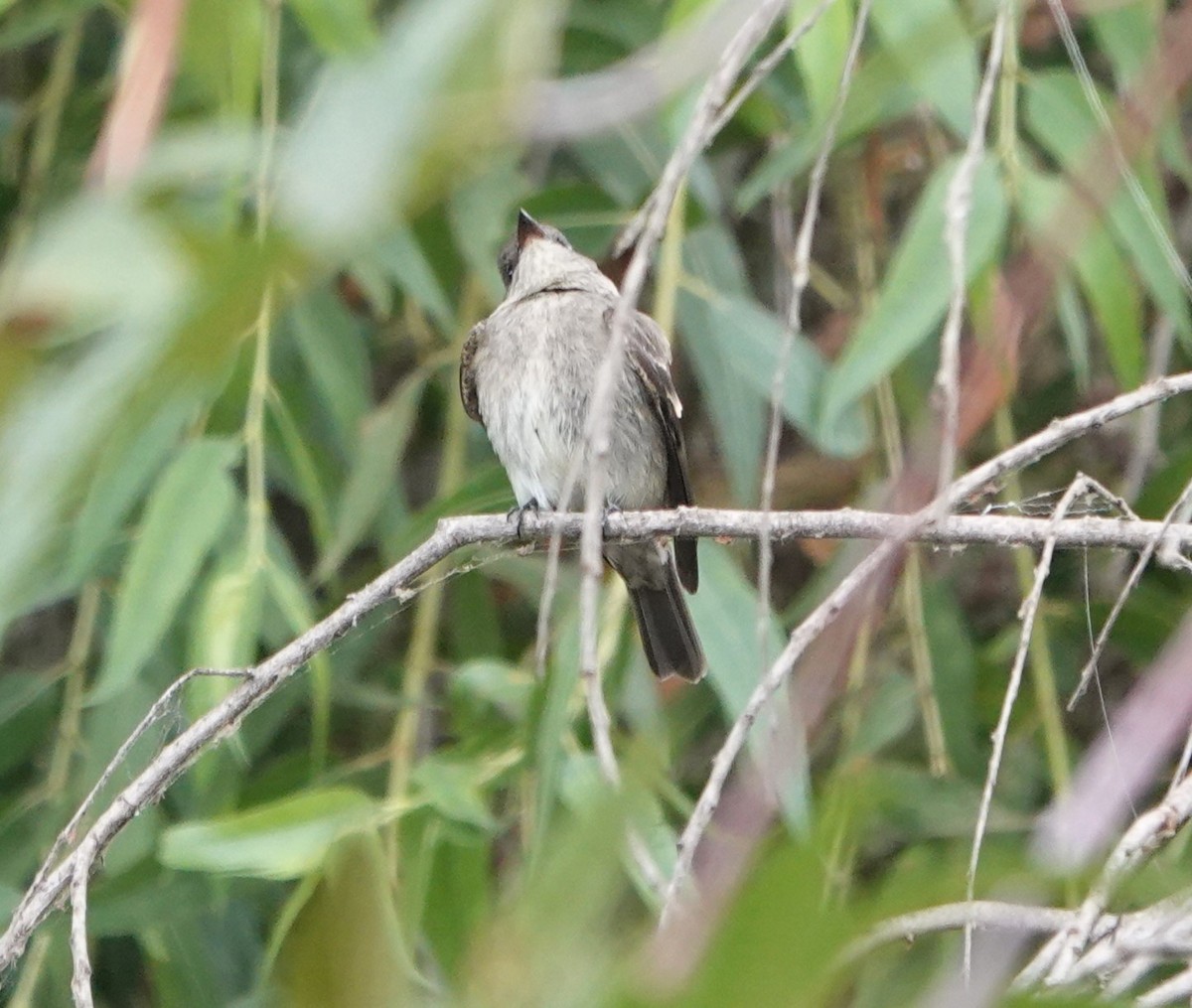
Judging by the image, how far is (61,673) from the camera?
11.2 ft

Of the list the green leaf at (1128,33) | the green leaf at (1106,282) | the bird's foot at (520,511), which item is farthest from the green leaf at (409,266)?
the green leaf at (1128,33)

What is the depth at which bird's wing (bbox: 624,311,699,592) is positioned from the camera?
11.9ft

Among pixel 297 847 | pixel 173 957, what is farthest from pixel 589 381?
pixel 297 847

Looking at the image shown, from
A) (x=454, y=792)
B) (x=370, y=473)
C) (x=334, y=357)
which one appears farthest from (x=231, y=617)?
(x=334, y=357)

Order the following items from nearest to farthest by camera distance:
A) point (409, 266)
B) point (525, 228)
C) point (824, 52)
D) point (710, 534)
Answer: point (710, 534)
point (824, 52)
point (409, 266)
point (525, 228)

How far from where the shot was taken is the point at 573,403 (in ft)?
12.2

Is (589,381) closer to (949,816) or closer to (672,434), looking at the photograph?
(672,434)

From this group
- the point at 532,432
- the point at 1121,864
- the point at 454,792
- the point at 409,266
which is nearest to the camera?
the point at 1121,864

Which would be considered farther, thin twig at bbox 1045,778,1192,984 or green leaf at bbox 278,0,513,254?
thin twig at bbox 1045,778,1192,984

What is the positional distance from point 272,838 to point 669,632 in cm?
149

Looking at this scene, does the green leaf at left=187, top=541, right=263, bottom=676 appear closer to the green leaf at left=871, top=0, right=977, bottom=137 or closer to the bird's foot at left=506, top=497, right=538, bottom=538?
the bird's foot at left=506, top=497, right=538, bottom=538

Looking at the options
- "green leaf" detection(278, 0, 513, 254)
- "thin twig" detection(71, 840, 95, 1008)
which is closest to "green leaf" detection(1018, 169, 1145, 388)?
"thin twig" detection(71, 840, 95, 1008)

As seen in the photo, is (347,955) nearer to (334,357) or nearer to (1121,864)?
(1121,864)

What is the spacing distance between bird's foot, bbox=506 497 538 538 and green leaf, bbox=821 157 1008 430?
654 mm
